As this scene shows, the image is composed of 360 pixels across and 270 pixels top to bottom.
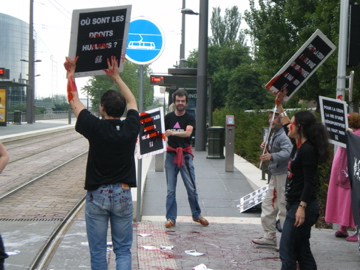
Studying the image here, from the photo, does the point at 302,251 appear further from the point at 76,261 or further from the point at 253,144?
the point at 253,144

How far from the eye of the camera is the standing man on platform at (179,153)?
7.80m

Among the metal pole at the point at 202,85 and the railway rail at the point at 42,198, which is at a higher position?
the metal pole at the point at 202,85

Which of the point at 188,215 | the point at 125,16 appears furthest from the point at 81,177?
the point at 125,16

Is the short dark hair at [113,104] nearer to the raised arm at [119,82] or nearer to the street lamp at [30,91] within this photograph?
the raised arm at [119,82]

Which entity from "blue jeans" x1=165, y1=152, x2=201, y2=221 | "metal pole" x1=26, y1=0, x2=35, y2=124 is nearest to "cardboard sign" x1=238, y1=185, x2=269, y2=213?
"blue jeans" x1=165, y1=152, x2=201, y2=221

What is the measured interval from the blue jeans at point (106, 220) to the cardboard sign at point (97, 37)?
39.3 inches

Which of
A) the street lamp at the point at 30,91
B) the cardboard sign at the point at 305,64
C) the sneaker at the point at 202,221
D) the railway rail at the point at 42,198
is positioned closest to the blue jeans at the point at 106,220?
the railway rail at the point at 42,198

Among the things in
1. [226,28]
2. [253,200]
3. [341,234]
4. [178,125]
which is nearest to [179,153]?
[178,125]

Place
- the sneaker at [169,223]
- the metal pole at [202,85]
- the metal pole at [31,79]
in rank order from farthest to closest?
the metal pole at [31,79], the metal pole at [202,85], the sneaker at [169,223]

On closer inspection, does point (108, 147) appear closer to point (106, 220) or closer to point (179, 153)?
point (106, 220)

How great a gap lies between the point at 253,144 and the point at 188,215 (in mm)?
9743

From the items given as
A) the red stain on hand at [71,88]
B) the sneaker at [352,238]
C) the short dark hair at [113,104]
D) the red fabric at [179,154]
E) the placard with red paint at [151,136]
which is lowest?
the sneaker at [352,238]

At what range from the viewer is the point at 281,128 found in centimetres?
669

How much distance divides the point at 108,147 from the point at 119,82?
605mm
